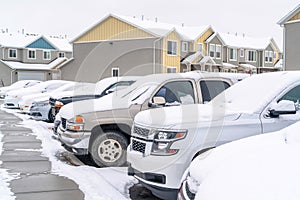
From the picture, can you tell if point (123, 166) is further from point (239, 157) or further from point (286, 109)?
point (239, 157)

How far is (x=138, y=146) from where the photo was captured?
5.46 metres

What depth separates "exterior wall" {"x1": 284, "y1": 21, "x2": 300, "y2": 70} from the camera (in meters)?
20.7

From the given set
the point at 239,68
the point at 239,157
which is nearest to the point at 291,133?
the point at 239,157

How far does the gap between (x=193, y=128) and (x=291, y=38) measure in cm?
1795

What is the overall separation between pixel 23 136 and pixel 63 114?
3.45 meters

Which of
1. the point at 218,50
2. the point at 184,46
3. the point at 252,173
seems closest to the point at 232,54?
the point at 218,50

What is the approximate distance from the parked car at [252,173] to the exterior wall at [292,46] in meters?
18.1

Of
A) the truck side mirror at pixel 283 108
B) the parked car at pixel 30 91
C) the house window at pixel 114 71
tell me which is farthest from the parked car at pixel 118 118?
the house window at pixel 114 71

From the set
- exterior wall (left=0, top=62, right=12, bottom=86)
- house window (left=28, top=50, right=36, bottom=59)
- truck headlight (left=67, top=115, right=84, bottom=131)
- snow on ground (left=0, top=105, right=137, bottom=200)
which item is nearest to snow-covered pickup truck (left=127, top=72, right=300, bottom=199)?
snow on ground (left=0, top=105, right=137, bottom=200)

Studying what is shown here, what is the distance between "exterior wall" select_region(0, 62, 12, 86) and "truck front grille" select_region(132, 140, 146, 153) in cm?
4373

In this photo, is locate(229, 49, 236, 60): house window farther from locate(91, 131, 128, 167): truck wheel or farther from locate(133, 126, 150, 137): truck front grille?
locate(133, 126, 150, 137): truck front grille

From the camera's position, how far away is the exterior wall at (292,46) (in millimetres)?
20672

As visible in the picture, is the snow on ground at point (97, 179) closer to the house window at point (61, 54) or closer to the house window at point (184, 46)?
the house window at point (184, 46)

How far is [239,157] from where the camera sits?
3.19m
